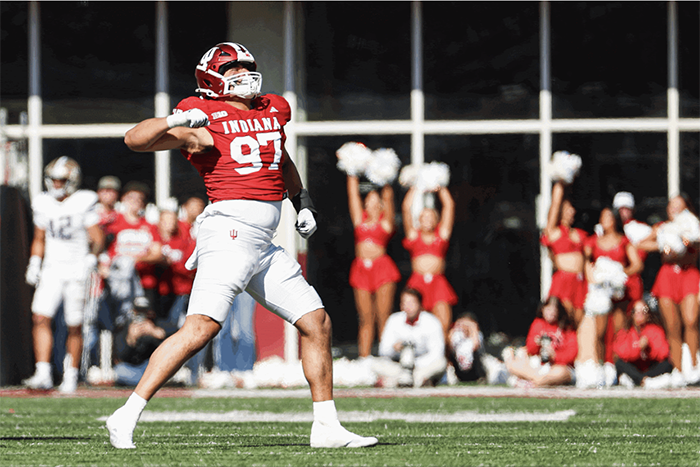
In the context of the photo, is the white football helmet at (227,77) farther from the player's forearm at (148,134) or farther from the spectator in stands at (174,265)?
the spectator in stands at (174,265)

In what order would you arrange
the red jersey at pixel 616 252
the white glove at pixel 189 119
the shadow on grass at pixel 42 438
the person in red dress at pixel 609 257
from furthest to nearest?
the red jersey at pixel 616 252
the person in red dress at pixel 609 257
the shadow on grass at pixel 42 438
the white glove at pixel 189 119

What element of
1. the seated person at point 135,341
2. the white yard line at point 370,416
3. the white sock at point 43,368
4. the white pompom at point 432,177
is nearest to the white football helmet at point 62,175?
the seated person at point 135,341

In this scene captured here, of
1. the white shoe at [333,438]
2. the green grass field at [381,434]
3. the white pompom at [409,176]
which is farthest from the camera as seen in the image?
the white pompom at [409,176]

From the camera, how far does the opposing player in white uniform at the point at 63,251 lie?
10.2 meters

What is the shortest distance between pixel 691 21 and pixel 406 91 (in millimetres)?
3099

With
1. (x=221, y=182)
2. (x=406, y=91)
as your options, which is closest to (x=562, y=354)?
(x=406, y=91)

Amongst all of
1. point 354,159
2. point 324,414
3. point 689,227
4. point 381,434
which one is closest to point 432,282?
point 354,159

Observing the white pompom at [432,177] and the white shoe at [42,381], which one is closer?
the white shoe at [42,381]

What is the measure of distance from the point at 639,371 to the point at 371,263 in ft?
8.98

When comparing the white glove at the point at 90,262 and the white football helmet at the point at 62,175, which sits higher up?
the white football helmet at the point at 62,175

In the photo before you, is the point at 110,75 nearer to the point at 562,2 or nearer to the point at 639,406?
the point at 562,2

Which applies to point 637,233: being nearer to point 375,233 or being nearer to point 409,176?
point 409,176

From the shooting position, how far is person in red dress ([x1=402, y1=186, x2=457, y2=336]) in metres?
11.0

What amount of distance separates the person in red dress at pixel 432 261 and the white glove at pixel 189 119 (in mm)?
6051
